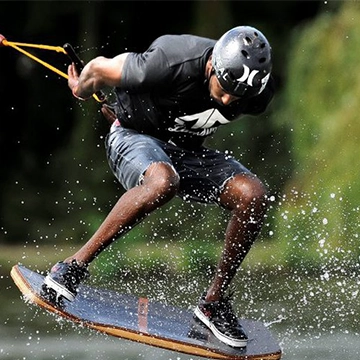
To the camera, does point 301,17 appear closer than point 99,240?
No

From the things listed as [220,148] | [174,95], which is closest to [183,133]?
[174,95]

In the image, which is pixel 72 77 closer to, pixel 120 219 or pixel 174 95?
pixel 174 95

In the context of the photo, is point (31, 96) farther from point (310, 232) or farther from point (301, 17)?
point (310, 232)

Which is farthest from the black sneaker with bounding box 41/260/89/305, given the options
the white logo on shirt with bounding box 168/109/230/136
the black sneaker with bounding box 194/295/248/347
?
the white logo on shirt with bounding box 168/109/230/136

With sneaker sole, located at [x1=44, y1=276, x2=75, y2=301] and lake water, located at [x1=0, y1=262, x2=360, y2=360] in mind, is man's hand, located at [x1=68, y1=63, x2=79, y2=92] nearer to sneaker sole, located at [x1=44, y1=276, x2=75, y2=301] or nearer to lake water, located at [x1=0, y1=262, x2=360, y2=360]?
sneaker sole, located at [x1=44, y1=276, x2=75, y2=301]

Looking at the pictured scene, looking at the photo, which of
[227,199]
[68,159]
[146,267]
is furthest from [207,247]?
[227,199]

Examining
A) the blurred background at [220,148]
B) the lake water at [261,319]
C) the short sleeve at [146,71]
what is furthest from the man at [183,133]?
the blurred background at [220,148]

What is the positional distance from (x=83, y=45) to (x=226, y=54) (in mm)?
8212

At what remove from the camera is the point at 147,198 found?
665cm

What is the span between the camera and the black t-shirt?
255 inches

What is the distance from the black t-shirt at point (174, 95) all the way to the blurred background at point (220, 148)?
2.09 meters

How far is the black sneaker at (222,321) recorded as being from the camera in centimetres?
711

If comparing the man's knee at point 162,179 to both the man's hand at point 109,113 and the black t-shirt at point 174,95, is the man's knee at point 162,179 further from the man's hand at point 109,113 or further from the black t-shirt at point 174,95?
the man's hand at point 109,113

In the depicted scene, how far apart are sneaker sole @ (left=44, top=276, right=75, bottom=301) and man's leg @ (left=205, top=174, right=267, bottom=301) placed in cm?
85
